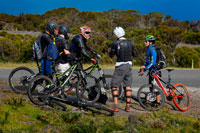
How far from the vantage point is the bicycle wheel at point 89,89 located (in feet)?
19.7

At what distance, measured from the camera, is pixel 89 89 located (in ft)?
20.0

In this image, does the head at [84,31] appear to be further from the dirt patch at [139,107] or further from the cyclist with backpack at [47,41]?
the dirt patch at [139,107]

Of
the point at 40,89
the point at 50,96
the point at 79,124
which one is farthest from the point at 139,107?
the point at 79,124

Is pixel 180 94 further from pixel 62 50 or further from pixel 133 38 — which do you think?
pixel 133 38

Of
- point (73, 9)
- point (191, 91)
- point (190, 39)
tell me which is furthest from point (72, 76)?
point (73, 9)

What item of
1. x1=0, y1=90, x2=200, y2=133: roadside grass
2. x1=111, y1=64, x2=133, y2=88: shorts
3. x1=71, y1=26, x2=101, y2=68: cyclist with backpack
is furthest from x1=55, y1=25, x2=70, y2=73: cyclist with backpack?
x1=0, y1=90, x2=200, y2=133: roadside grass

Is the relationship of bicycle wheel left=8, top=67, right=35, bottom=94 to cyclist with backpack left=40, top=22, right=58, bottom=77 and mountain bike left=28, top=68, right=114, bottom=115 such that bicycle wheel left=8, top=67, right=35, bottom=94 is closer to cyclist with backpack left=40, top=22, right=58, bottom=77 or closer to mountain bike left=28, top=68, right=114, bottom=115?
cyclist with backpack left=40, top=22, right=58, bottom=77

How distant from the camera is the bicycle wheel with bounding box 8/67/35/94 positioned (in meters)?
7.00

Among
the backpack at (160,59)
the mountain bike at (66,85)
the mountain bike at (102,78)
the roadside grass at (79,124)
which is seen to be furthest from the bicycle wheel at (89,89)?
the backpack at (160,59)

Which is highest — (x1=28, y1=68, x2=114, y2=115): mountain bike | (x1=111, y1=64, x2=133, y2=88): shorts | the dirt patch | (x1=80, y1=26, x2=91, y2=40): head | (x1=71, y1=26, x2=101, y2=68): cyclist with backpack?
(x1=80, y1=26, x2=91, y2=40): head

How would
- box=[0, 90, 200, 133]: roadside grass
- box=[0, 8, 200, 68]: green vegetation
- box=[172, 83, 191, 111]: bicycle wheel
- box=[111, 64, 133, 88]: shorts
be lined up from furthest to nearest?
box=[0, 8, 200, 68]: green vegetation, box=[172, 83, 191, 111]: bicycle wheel, box=[111, 64, 133, 88]: shorts, box=[0, 90, 200, 133]: roadside grass

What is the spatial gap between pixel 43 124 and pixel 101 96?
2.22 meters

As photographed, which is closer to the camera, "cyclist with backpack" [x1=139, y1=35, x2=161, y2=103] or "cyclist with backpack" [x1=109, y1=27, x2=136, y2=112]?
"cyclist with backpack" [x1=109, y1=27, x2=136, y2=112]

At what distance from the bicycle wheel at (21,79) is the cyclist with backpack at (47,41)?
75 cm
